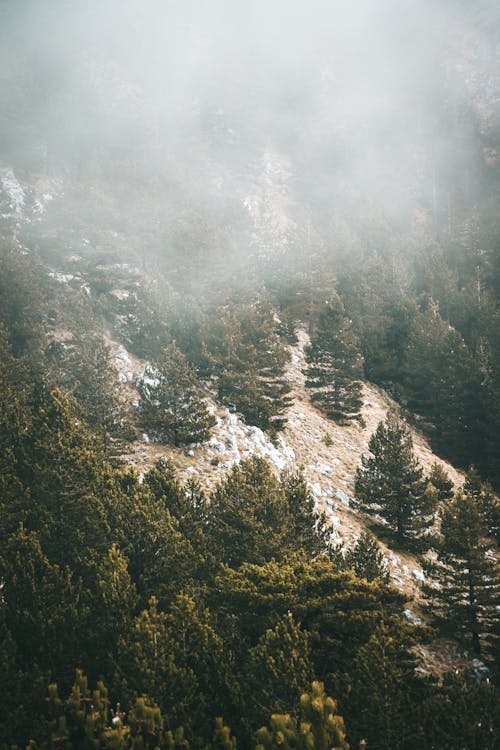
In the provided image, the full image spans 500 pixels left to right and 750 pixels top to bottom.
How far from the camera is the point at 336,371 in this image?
3641 centimetres

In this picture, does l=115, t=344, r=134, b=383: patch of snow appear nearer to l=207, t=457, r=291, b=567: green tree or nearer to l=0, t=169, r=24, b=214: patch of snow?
l=207, t=457, r=291, b=567: green tree

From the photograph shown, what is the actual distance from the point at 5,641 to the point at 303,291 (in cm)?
4532

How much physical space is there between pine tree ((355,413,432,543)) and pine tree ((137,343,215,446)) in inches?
403

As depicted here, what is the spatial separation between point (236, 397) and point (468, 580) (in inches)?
695

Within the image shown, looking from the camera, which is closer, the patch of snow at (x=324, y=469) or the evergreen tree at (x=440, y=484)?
the evergreen tree at (x=440, y=484)

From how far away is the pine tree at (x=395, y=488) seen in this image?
23.0m

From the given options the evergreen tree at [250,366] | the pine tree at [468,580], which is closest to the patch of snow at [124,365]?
the evergreen tree at [250,366]

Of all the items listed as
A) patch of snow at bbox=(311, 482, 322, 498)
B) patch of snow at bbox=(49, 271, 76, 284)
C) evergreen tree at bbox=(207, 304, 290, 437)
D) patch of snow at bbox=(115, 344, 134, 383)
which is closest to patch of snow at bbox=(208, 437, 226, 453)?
evergreen tree at bbox=(207, 304, 290, 437)

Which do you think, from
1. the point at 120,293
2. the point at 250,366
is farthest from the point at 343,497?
the point at 120,293

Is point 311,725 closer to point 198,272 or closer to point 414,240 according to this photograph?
point 198,272

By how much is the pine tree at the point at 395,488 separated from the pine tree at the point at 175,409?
10225 mm

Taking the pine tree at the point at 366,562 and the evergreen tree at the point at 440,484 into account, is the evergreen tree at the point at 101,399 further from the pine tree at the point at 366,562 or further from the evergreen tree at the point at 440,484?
the evergreen tree at the point at 440,484

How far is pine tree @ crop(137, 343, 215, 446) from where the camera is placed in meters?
25.4

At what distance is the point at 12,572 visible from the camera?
480 inches
